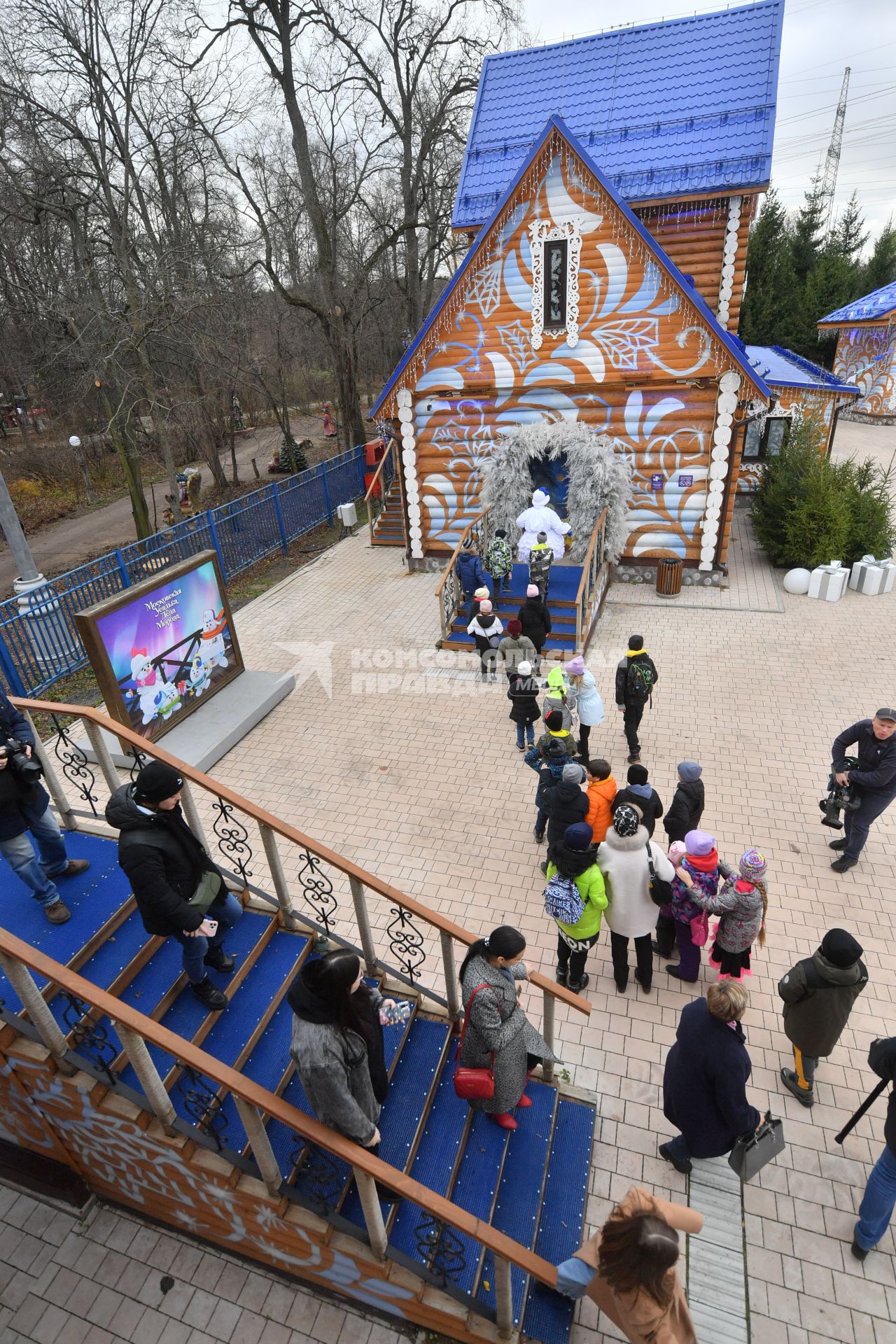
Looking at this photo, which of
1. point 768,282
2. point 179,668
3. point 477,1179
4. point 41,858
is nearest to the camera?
point 477,1179

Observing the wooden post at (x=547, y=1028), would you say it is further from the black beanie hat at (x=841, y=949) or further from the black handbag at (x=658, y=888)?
the black beanie hat at (x=841, y=949)

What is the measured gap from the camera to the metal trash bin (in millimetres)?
12641

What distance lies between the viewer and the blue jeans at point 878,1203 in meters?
3.72

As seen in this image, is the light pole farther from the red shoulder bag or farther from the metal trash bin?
the red shoulder bag

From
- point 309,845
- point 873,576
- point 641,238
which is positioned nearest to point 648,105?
point 641,238

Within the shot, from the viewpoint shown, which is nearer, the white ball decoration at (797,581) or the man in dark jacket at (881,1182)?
the man in dark jacket at (881,1182)

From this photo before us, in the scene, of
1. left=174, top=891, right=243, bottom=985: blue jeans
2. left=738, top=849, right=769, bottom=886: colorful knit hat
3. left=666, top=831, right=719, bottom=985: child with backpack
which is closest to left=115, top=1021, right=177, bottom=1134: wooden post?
left=174, top=891, right=243, bottom=985: blue jeans

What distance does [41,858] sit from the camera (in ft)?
15.9

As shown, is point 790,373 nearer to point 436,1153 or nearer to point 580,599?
point 580,599

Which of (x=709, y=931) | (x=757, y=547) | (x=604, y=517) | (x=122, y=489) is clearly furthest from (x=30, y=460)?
(x=709, y=931)

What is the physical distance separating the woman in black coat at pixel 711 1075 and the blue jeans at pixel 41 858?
153 inches

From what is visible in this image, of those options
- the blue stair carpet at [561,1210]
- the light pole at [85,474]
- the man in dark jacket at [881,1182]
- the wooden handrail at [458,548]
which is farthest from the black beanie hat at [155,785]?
the light pole at [85,474]

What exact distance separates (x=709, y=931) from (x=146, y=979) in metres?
3.95

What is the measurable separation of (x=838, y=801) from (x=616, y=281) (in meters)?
8.80
